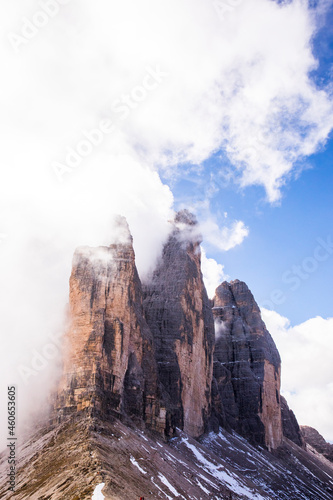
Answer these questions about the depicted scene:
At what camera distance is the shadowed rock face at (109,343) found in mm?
76125

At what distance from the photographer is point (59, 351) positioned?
87875 millimetres

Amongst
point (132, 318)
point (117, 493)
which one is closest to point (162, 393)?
point (132, 318)

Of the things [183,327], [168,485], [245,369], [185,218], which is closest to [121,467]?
[168,485]

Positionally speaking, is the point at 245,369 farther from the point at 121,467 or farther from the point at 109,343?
the point at 121,467

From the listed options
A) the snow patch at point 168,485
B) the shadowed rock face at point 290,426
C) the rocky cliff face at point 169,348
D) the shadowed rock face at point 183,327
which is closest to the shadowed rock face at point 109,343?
the rocky cliff face at point 169,348

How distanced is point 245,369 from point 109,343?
92.3 m

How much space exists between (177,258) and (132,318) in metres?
43.2

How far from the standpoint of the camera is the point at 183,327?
11956cm

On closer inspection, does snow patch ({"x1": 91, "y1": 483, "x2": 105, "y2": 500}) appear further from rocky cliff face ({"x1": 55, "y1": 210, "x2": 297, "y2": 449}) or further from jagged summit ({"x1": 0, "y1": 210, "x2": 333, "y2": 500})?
rocky cliff face ({"x1": 55, "y1": 210, "x2": 297, "y2": 449})

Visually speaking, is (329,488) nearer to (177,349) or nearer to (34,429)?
(177,349)

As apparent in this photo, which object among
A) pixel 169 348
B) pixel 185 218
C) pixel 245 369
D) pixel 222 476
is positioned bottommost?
pixel 222 476

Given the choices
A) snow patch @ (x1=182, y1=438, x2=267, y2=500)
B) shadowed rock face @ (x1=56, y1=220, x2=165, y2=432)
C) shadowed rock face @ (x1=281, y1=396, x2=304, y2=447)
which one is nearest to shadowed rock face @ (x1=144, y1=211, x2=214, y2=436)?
snow patch @ (x1=182, y1=438, x2=267, y2=500)

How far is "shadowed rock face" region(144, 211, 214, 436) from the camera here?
4444 inches

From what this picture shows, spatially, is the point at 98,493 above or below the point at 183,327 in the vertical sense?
below
